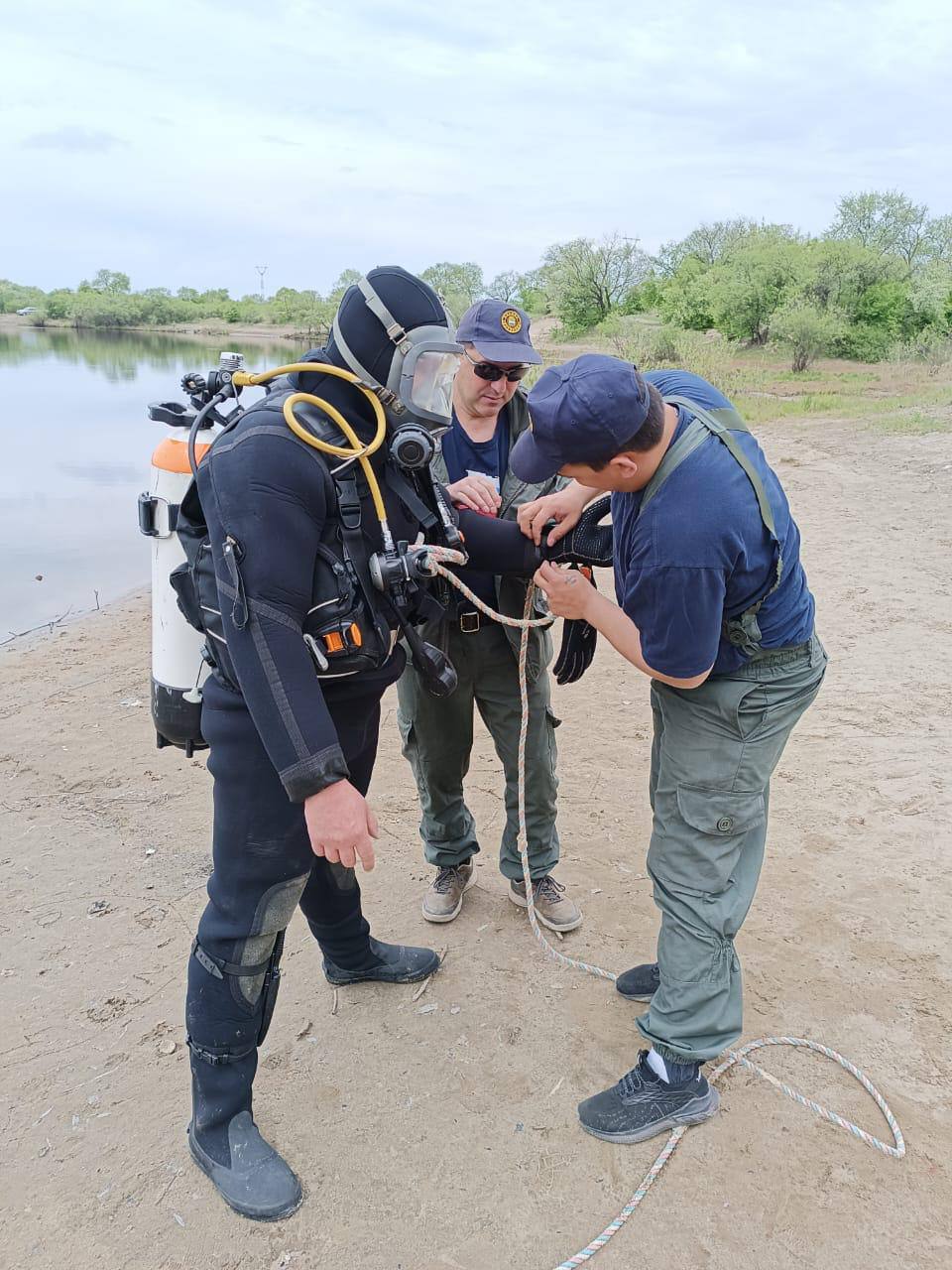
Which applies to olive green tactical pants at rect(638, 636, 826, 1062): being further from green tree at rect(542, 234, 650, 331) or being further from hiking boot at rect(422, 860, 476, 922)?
green tree at rect(542, 234, 650, 331)

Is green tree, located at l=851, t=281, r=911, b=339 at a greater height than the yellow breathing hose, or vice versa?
green tree, located at l=851, t=281, r=911, b=339

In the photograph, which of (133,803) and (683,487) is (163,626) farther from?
(133,803)

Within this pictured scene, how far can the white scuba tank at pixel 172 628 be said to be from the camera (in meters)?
2.57

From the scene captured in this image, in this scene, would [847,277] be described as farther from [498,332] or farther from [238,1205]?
[238,1205]

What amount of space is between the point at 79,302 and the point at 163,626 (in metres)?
85.3

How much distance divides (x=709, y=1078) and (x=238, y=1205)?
136 cm

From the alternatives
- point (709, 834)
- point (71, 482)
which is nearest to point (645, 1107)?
point (709, 834)

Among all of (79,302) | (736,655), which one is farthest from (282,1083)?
(79,302)

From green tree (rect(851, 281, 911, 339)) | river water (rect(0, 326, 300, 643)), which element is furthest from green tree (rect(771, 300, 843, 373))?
river water (rect(0, 326, 300, 643))

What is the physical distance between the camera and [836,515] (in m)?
9.41

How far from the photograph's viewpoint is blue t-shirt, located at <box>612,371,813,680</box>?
1.98 m

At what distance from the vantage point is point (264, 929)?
2.22 m

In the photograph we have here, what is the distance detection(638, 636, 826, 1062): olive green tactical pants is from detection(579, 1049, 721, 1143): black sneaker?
10cm

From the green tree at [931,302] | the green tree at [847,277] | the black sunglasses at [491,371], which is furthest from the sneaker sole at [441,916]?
the green tree at [847,277]
